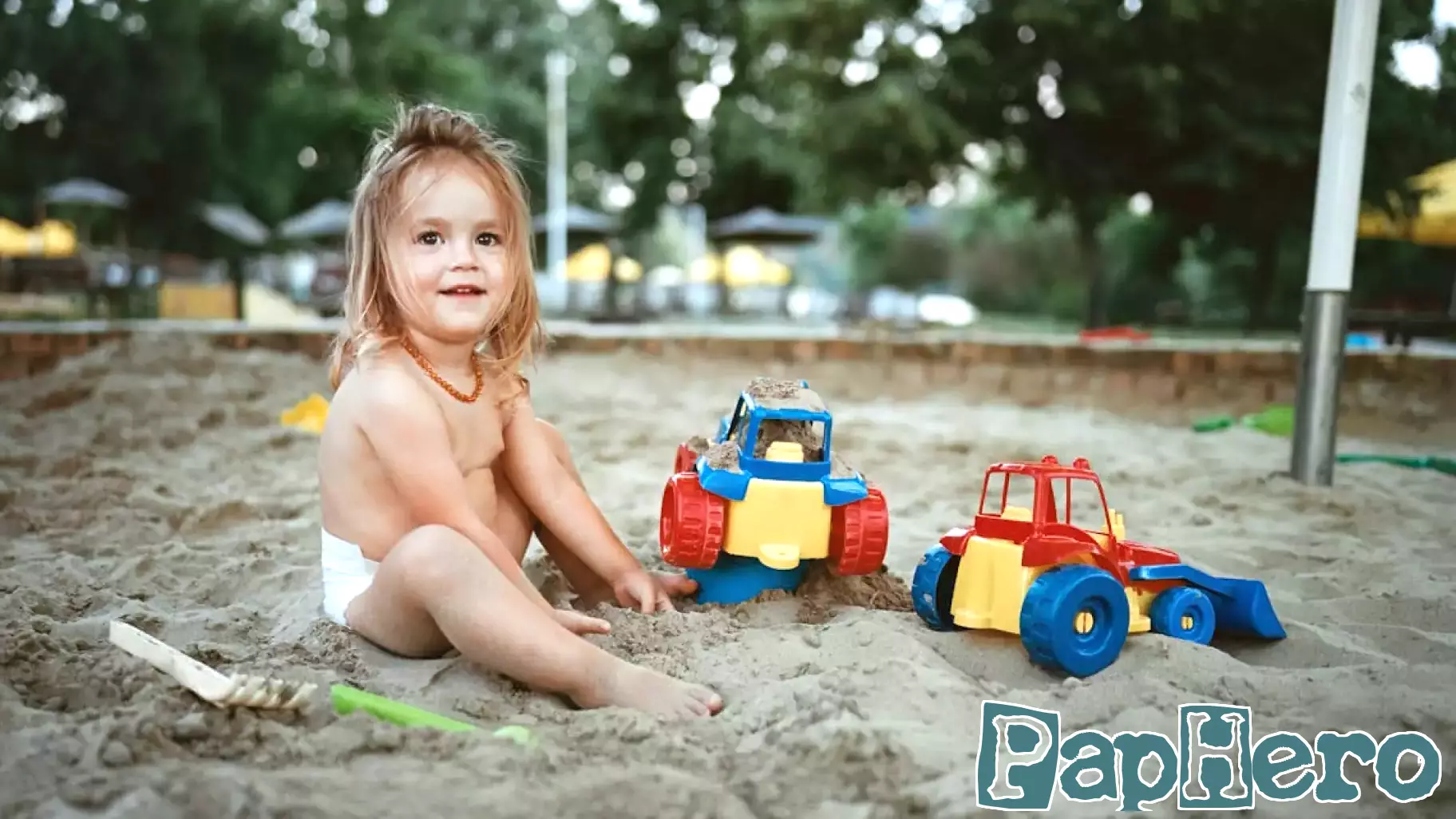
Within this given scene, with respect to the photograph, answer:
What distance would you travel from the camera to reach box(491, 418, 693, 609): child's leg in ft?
7.11

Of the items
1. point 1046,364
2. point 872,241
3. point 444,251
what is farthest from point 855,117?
point 872,241

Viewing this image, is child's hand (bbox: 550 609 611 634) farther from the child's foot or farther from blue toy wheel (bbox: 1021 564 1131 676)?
blue toy wheel (bbox: 1021 564 1131 676)

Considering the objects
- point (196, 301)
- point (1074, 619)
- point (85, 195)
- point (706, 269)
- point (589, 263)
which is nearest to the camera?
point (1074, 619)

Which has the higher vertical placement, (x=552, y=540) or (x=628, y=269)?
(x=628, y=269)

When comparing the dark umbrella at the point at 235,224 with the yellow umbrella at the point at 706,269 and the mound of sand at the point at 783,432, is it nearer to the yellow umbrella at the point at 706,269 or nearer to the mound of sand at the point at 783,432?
the yellow umbrella at the point at 706,269

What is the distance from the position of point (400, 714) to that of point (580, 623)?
0.44m

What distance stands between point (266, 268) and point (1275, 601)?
23327 mm

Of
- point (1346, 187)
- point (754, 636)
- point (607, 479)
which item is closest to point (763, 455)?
point (754, 636)

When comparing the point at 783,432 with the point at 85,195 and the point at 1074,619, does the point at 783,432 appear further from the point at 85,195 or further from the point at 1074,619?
the point at 85,195

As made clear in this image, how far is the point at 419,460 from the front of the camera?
1.82 m

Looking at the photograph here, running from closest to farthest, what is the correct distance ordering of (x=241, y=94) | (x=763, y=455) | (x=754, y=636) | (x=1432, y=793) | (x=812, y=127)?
(x=1432, y=793) < (x=754, y=636) < (x=763, y=455) < (x=812, y=127) < (x=241, y=94)

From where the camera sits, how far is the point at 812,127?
1103 cm

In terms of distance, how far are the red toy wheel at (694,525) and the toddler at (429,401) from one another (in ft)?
0.56

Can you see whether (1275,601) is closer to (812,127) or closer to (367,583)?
(367,583)
